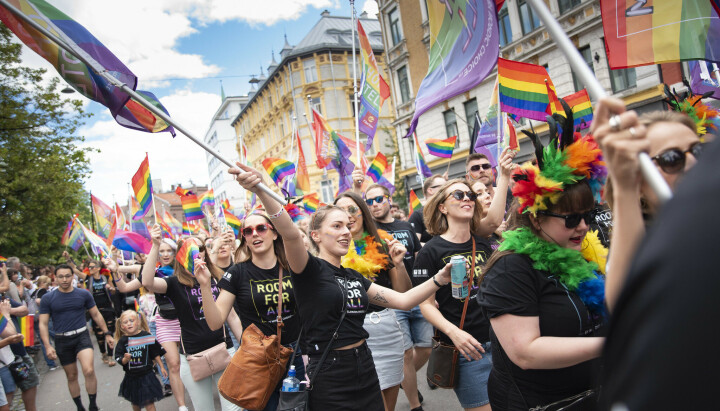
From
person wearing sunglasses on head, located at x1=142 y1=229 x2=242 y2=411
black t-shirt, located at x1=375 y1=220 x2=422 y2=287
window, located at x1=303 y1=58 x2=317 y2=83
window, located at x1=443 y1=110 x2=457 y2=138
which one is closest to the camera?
person wearing sunglasses on head, located at x1=142 y1=229 x2=242 y2=411

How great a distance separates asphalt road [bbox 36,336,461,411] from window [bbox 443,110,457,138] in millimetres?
16851

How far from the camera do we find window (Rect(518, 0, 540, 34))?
696 inches

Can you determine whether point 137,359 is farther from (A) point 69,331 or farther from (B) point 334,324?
(B) point 334,324

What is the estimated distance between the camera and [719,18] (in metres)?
3.70

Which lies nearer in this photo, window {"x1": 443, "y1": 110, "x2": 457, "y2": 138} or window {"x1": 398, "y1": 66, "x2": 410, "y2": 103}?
window {"x1": 443, "y1": 110, "x2": 457, "y2": 138}

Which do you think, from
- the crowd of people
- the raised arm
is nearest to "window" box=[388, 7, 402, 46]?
the crowd of people

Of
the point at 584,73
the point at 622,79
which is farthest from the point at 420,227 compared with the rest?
the point at 622,79

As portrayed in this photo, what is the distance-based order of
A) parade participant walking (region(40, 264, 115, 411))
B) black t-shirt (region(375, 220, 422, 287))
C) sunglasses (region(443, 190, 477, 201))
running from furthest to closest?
parade participant walking (region(40, 264, 115, 411)), black t-shirt (region(375, 220, 422, 287)), sunglasses (region(443, 190, 477, 201))

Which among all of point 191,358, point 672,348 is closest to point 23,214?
point 191,358

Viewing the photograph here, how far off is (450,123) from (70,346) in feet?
60.9

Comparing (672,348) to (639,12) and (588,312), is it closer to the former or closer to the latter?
(588,312)

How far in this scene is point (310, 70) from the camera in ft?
135

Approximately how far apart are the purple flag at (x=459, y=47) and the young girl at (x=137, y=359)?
486 cm

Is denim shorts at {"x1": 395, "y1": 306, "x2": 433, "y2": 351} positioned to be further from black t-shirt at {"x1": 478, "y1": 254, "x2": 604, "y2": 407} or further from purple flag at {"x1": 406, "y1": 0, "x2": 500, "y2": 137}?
black t-shirt at {"x1": 478, "y1": 254, "x2": 604, "y2": 407}
